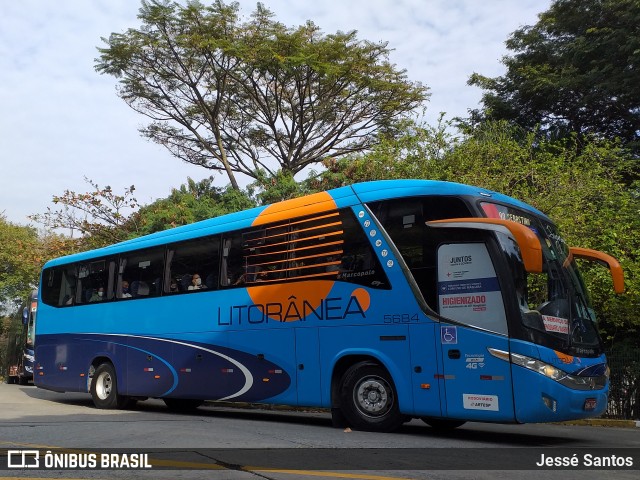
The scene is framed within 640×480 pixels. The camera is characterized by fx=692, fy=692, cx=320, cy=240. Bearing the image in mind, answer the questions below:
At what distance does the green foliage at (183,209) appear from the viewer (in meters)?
26.4

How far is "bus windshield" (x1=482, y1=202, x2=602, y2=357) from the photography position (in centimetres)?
875

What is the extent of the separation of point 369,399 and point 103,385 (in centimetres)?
749

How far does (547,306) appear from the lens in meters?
9.02

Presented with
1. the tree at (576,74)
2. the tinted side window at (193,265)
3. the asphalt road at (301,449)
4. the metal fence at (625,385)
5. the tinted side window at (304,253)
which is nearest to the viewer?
the asphalt road at (301,449)

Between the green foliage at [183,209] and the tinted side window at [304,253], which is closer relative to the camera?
the tinted side window at [304,253]

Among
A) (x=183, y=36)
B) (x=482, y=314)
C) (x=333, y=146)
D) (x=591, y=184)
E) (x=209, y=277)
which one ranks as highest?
(x=183, y=36)

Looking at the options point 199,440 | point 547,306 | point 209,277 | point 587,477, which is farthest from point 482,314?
point 209,277

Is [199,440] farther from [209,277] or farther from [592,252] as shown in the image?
[592,252]

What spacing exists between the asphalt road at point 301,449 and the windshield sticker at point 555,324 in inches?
58.8

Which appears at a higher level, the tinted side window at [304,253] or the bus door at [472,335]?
the tinted side window at [304,253]

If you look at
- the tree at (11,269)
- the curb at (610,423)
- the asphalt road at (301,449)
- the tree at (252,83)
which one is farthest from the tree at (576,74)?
the tree at (11,269)

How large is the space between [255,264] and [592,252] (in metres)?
5.45

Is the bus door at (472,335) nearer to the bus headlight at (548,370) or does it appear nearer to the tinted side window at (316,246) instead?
the bus headlight at (548,370)

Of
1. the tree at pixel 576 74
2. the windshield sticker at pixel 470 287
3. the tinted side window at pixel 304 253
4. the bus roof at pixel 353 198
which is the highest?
the tree at pixel 576 74
